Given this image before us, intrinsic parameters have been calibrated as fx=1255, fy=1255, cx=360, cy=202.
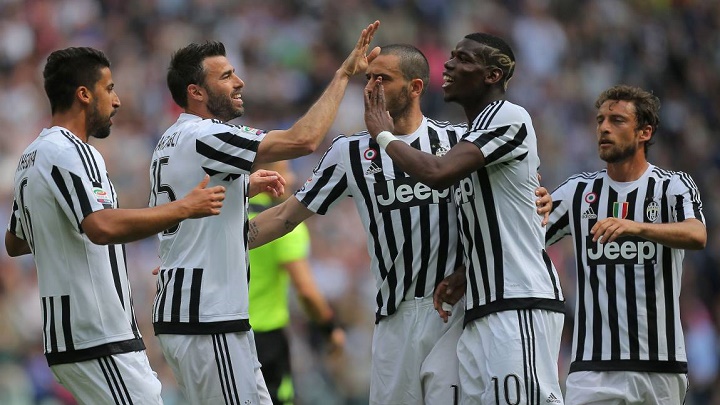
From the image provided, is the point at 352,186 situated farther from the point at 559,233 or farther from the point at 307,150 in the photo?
the point at 559,233

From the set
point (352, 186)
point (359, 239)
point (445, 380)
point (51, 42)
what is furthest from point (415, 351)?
point (51, 42)

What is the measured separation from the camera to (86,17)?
15797mm

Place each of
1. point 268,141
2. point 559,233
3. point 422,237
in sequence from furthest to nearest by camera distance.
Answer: point 559,233
point 422,237
point 268,141

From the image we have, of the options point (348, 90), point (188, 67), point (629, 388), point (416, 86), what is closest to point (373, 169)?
point (416, 86)

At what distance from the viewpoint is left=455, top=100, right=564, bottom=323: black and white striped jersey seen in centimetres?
656

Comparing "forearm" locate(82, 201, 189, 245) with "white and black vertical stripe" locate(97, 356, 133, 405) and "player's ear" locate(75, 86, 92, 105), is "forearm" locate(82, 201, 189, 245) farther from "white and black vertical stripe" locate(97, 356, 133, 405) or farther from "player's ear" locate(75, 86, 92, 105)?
"player's ear" locate(75, 86, 92, 105)

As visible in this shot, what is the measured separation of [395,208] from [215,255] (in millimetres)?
1106

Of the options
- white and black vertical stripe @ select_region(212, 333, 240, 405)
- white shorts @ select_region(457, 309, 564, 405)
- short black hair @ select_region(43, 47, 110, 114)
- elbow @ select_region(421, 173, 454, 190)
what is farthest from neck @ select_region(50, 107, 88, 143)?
white shorts @ select_region(457, 309, 564, 405)

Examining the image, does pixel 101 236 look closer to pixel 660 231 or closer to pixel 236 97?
pixel 236 97

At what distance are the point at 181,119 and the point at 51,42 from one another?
9114 millimetres

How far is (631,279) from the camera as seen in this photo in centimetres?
747

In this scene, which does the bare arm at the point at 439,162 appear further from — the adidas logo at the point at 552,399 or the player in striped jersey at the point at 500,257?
the adidas logo at the point at 552,399

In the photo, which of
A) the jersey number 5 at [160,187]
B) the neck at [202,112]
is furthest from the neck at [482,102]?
the jersey number 5 at [160,187]

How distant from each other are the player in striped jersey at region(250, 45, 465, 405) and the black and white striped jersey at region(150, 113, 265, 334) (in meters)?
0.82
